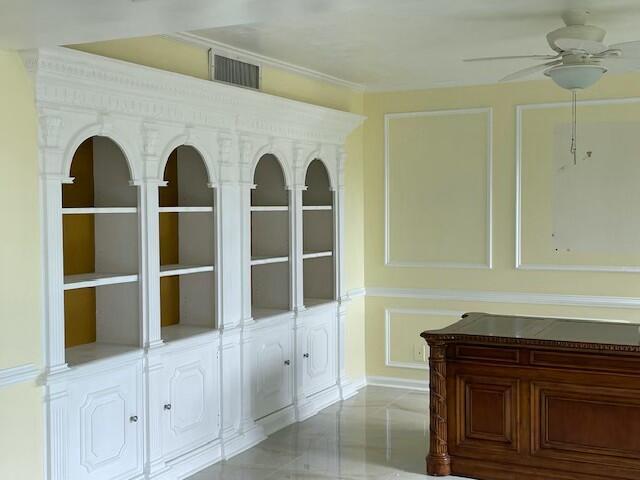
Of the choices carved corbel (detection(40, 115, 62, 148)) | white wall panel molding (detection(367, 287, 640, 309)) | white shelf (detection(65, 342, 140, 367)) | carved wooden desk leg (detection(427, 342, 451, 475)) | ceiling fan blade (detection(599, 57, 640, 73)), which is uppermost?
ceiling fan blade (detection(599, 57, 640, 73))

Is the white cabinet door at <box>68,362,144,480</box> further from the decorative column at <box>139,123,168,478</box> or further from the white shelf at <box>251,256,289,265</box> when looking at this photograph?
the white shelf at <box>251,256,289,265</box>

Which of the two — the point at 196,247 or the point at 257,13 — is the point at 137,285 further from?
the point at 257,13

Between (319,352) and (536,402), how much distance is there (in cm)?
228

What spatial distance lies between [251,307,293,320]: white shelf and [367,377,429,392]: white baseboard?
1.58 m

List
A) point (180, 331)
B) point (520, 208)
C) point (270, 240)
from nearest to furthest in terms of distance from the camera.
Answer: point (180, 331)
point (270, 240)
point (520, 208)

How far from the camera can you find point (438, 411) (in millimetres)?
4742

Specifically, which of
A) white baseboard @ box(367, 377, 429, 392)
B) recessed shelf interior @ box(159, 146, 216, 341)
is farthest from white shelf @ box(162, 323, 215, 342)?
white baseboard @ box(367, 377, 429, 392)

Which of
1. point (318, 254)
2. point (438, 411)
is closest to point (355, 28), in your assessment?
point (318, 254)

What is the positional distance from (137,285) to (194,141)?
97cm

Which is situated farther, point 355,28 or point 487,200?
point 487,200

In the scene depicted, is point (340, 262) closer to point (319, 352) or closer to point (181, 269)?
point (319, 352)

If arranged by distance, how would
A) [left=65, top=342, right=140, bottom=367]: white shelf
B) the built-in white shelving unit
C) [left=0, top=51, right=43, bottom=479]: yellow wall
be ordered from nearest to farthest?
[left=0, top=51, right=43, bottom=479]: yellow wall < the built-in white shelving unit < [left=65, top=342, right=140, bottom=367]: white shelf

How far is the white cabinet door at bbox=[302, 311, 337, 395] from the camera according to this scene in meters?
6.27

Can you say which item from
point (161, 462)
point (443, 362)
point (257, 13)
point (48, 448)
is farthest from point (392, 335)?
point (257, 13)
